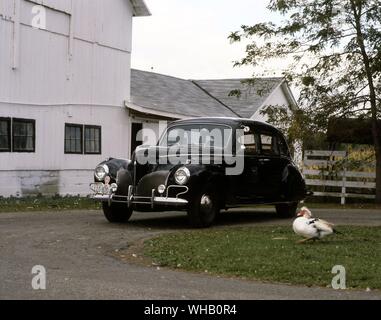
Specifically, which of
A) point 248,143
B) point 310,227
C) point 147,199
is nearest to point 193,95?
point 248,143

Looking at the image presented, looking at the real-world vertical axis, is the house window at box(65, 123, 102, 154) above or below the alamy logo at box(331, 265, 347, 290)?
above

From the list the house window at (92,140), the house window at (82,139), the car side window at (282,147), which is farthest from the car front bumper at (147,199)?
the house window at (92,140)

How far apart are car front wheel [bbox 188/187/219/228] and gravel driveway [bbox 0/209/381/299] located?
0.49 metres

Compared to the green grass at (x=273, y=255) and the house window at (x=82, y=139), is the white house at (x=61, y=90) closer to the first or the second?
the house window at (x=82, y=139)

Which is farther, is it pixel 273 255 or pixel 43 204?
pixel 43 204

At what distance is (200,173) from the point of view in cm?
1148

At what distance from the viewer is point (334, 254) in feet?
28.8

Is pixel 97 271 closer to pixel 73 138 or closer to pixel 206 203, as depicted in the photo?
pixel 206 203

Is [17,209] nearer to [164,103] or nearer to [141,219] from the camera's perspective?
[141,219]

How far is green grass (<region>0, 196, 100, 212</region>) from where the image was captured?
15617 mm

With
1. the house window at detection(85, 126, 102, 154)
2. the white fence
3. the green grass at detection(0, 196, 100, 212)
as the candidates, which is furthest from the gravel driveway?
the house window at detection(85, 126, 102, 154)

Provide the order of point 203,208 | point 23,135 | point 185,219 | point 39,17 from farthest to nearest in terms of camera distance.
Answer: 1. point 39,17
2. point 23,135
3. point 185,219
4. point 203,208

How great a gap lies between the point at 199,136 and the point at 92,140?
9315 millimetres

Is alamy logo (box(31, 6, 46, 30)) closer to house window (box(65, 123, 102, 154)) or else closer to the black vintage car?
house window (box(65, 123, 102, 154))
